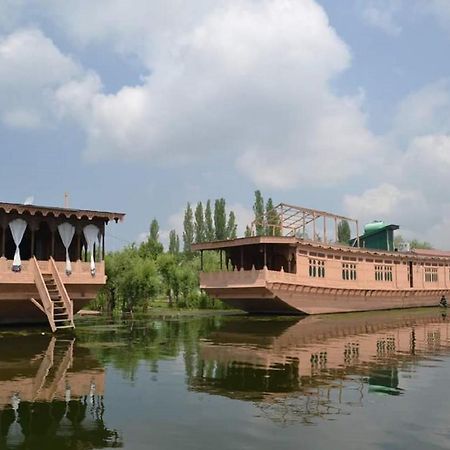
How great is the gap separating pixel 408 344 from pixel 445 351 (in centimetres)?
174

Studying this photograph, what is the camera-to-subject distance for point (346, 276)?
1353 inches

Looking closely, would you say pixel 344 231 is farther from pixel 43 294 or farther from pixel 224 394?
pixel 224 394

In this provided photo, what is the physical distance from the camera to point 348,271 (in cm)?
3456

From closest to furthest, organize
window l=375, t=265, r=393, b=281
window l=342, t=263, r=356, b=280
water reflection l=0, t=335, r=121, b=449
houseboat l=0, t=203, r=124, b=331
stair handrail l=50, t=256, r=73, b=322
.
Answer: water reflection l=0, t=335, r=121, b=449 → stair handrail l=50, t=256, r=73, b=322 → houseboat l=0, t=203, r=124, b=331 → window l=342, t=263, r=356, b=280 → window l=375, t=265, r=393, b=281

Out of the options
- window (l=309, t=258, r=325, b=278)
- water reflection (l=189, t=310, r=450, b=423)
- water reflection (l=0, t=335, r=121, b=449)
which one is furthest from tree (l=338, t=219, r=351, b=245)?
water reflection (l=0, t=335, r=121, b=449)

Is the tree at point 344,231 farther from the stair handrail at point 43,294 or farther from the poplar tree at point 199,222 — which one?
the stair handrail at point 43,294

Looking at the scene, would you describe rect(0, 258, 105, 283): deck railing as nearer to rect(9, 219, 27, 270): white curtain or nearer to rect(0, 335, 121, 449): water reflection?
rect(9, 219, 27, 270): white curtain

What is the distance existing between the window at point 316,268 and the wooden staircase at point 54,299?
614 inches

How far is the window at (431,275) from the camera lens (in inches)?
1614

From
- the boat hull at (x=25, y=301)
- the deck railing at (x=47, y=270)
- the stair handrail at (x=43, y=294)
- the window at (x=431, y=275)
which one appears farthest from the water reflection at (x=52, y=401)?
the window at (x=431, y=275)

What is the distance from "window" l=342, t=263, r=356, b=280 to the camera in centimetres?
3422

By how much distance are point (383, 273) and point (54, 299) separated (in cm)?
2409

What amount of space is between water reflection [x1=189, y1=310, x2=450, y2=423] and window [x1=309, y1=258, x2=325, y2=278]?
10725 millimetres

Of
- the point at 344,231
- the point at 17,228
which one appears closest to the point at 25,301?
the point at 17,228
